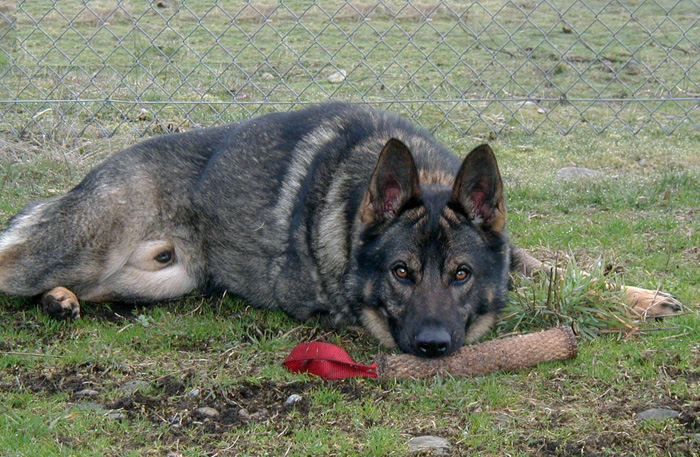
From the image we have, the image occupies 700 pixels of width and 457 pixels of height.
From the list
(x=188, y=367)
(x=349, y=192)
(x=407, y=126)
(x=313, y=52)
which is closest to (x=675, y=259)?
(x=407, y=126)

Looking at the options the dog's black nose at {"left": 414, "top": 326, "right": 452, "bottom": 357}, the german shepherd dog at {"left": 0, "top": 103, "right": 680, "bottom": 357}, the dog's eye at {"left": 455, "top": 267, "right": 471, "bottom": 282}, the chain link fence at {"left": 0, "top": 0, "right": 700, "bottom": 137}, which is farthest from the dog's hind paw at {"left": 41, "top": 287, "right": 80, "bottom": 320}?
the chain link fence at {"left": 0, "top": 0, "right": 700, "bottom": 137}

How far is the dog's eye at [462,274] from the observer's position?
3770 mm

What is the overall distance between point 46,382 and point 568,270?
8.90 ft

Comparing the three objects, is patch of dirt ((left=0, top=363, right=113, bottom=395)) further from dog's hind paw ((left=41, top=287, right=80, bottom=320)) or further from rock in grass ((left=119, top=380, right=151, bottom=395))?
dog's hind paw ((left=41, top=287, right=80, bottom=320))

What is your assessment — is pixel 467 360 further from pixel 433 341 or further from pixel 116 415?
pixel 116 415

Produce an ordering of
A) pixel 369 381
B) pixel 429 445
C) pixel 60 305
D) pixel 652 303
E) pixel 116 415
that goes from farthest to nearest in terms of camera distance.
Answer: pixel 60 305
pixel 652 303
pixel 369 381
pixel 116 415
pixel 429 445

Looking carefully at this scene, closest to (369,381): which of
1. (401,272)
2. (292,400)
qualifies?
(292,400)

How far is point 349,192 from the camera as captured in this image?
14.0ft

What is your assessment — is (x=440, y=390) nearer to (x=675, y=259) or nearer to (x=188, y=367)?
(x=188, y=367)

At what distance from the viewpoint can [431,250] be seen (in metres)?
3.74

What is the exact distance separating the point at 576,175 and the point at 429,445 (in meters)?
4.26

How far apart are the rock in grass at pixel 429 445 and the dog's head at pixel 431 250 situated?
51 centimetres

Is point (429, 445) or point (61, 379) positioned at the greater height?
point (429, 445)

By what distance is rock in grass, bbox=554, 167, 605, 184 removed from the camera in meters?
6.68
